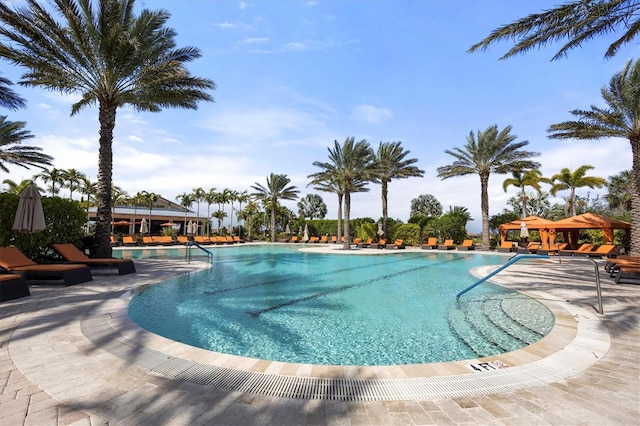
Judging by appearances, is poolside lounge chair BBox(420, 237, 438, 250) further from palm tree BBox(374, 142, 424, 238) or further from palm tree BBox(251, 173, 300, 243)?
palm tree BBox(251, 173, 300, 243)

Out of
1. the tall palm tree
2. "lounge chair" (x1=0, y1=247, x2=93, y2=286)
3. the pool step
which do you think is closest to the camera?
the pool step

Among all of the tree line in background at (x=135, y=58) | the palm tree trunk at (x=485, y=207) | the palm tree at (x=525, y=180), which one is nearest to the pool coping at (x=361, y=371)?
the tree line in background at (x=135, y=58)

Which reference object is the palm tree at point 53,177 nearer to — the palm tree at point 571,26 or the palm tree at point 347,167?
the palm tree at point 347,167

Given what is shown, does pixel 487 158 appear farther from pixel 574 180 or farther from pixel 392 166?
pixel 574 180

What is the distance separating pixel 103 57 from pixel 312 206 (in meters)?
64.5

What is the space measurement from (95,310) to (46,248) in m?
8.57

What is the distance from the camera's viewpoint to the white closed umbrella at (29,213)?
8453mm

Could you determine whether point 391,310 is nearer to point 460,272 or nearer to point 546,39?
point 460,272

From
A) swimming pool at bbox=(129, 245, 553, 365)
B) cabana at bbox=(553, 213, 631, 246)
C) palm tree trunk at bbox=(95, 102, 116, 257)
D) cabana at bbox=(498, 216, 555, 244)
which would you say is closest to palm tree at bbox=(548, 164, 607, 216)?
cabana at bbox=(498, 216, 555, 244)

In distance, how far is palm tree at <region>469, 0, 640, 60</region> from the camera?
752 centimetres

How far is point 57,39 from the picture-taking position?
1064cm

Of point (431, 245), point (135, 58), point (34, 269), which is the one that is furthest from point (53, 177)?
point (431, 245)

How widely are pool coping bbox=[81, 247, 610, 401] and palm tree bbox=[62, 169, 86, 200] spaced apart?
138ft

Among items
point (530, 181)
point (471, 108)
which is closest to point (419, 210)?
point (530, 181)
